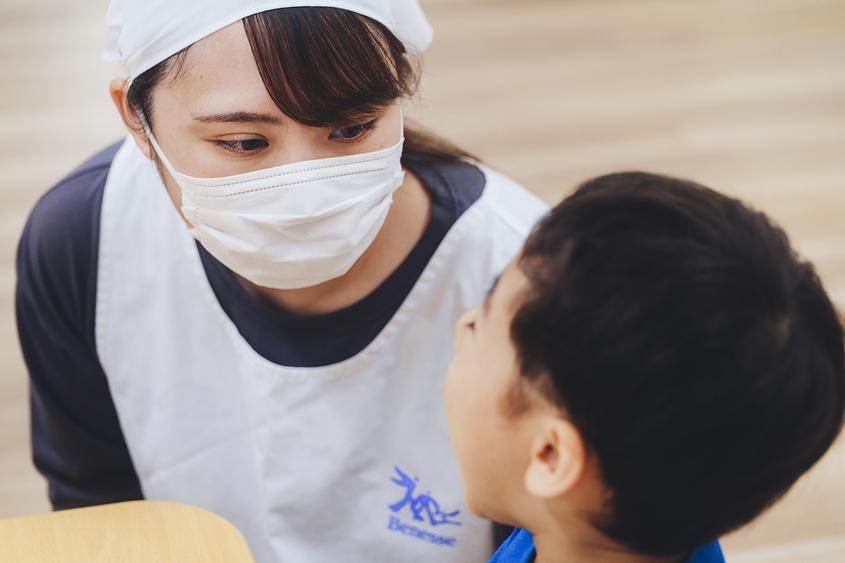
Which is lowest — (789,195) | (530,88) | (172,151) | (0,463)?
(0,463)

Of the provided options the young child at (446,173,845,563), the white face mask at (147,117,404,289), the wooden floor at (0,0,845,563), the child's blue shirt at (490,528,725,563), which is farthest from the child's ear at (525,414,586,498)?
the wooden floor at (0,0,845,563)

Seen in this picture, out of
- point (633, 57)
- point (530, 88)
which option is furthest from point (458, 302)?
point (633, 57)

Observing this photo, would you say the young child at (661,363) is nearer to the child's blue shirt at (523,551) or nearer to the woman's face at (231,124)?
the child's blue shirt at (523,551)

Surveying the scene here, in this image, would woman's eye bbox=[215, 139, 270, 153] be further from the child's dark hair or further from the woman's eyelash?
the child's dark hair

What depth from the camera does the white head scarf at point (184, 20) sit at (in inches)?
38.7

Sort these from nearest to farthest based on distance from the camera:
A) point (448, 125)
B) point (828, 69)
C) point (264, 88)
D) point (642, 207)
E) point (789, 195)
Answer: point (642, 207), point (264, 88), point (789, 195), point (448, 125), point (828, 69)

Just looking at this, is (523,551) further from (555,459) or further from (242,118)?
(242,118)

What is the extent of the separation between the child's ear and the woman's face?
41 centimetres

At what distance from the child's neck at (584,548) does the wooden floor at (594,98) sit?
1.60 m

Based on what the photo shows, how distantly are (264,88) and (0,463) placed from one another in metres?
1.43

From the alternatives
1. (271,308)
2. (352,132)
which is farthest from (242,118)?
A: (271,308)

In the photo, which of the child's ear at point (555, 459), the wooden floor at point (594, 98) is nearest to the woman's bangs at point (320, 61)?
the child's ear at point (555, 459)

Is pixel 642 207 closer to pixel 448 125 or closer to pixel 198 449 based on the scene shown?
pixel 198 449

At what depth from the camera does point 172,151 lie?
3.57ft
